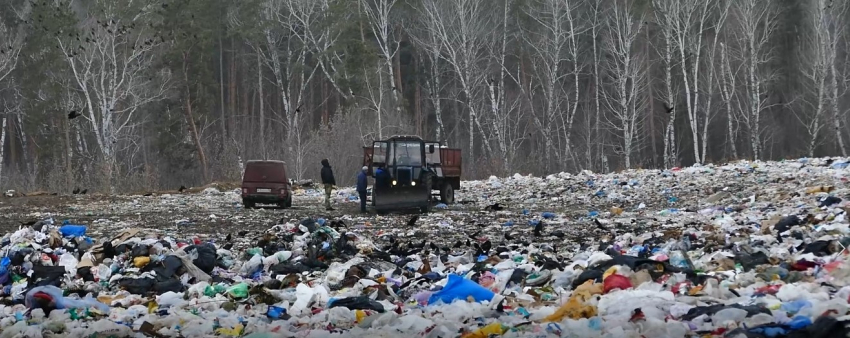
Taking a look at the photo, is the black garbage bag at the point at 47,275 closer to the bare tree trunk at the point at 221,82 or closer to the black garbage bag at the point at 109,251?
the black garbage bag at the point at 109,251

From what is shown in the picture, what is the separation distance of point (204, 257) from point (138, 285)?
1.22 m

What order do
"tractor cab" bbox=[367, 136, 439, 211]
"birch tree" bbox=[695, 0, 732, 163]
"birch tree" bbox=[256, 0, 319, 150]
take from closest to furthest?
"tractor cab" bbox=[367, 136, 439, 211] → "birch tree" bbox=[695, 0, 732, 163] → "birch tree" bbox=[256, 0, 319, 150]

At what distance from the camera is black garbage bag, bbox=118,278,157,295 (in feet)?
28.8

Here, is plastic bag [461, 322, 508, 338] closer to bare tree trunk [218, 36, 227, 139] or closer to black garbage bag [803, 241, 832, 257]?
black garbage bag [803, 241, 832, 257]

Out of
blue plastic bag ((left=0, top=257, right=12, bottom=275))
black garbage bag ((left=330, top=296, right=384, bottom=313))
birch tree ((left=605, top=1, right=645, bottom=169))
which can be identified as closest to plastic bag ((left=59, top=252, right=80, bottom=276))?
blue plastic bag ((left=0, top=257, right=12, bottom=275))

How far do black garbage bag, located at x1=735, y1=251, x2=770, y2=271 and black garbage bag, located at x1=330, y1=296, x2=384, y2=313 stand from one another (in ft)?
12.3

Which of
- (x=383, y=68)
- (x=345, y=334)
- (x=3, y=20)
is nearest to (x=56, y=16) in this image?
(x=3, y=20)

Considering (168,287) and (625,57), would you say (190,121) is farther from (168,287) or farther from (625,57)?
(168,287)

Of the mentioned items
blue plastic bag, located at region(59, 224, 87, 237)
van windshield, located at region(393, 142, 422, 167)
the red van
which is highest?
van windshield, located at region(393, 142, 422, 167)

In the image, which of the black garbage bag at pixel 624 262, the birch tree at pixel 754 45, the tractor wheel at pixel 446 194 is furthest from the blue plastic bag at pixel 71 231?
the birch tree at pixel 754 45

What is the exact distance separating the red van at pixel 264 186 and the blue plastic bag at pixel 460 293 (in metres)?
13.6

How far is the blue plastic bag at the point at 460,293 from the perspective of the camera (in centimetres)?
752

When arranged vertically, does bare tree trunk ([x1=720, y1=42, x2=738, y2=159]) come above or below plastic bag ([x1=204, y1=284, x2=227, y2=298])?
above

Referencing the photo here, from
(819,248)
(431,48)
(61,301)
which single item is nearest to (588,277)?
(819,248)
